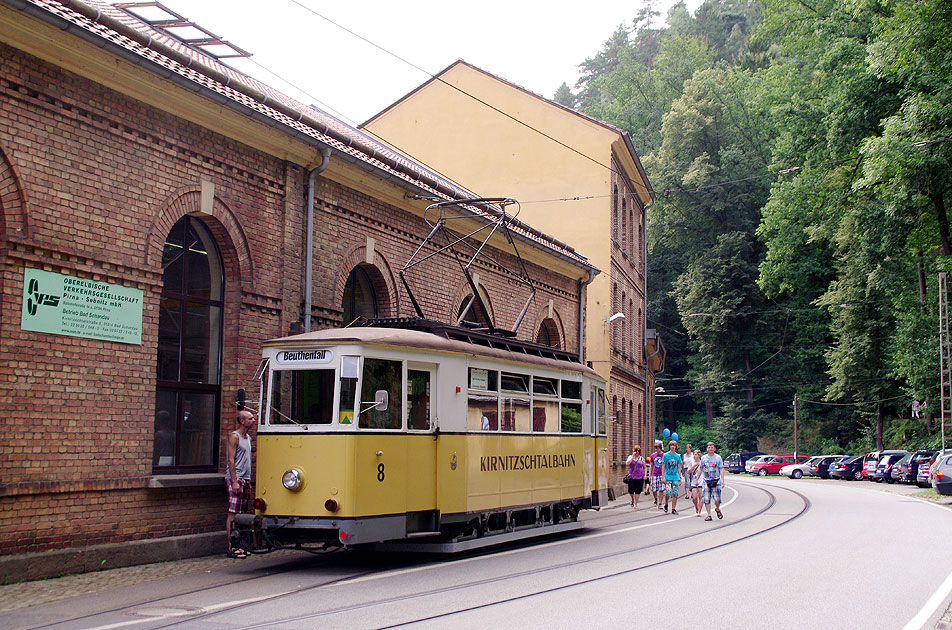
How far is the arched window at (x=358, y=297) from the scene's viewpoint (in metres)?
16.9

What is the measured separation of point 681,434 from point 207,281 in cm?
5850

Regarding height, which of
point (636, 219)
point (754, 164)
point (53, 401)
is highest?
point (754, 164)

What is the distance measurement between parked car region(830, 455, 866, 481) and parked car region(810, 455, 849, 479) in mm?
1295

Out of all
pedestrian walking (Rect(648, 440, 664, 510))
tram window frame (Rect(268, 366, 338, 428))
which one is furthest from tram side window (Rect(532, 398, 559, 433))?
pedestrian walking (Rect(648, 440, 664, 510))

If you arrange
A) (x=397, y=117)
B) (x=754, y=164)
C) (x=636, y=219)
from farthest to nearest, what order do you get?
(x=754, y=164) → (x=636, y=219) → (x=397, y=117)

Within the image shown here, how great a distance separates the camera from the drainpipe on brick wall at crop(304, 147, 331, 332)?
14766 millimetres

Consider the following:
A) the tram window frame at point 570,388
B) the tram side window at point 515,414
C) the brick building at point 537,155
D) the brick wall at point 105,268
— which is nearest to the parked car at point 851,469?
the brick building at point 537,155

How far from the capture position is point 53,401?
1052cm

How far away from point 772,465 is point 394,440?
4866cm

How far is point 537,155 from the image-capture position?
3103 centimetres

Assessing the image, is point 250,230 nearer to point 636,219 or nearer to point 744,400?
point 636,219

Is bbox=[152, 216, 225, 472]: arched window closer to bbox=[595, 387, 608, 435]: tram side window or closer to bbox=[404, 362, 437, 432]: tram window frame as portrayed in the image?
bbox=[404, 362, 437, 432]: tram window frame

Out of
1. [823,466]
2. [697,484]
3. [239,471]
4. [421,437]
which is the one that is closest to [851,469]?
[823,466]

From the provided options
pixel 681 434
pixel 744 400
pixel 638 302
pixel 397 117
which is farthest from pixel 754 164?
pixel 397 117
